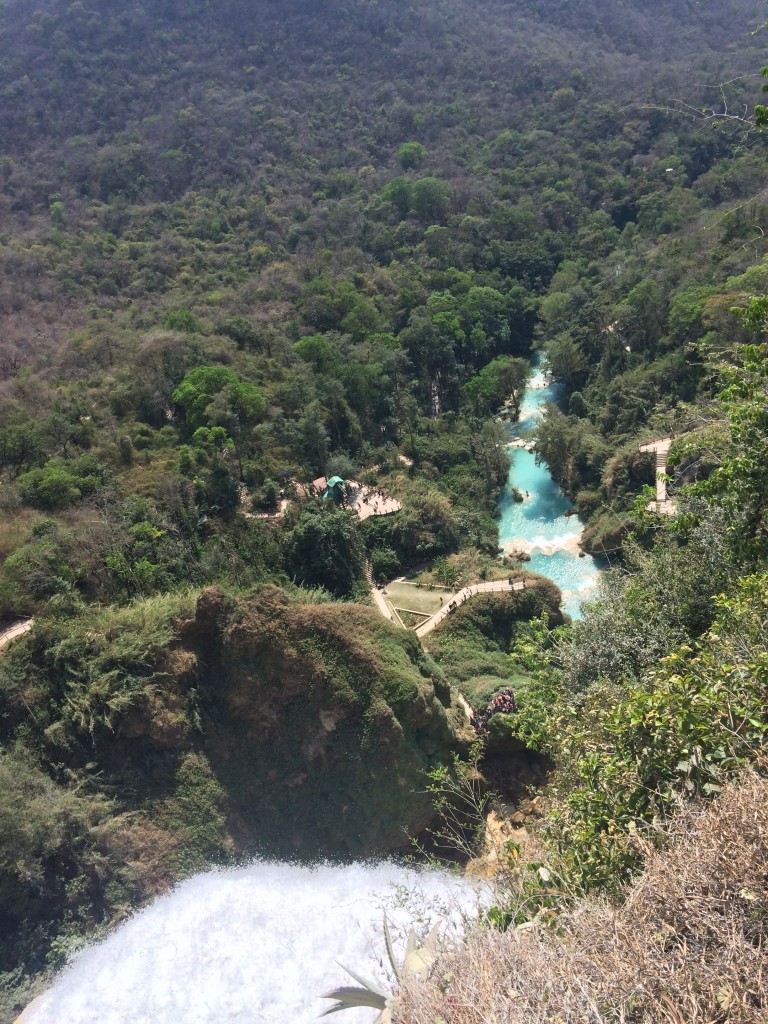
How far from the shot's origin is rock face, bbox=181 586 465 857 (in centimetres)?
1605

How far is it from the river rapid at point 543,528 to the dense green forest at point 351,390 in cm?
110

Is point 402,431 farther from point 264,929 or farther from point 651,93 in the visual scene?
point 651,93

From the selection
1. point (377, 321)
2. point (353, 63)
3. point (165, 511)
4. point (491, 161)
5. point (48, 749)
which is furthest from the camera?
point (353, 63)

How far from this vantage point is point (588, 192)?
54.1 metres

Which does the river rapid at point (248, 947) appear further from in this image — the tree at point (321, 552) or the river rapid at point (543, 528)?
the river rapid at point (543, 528)

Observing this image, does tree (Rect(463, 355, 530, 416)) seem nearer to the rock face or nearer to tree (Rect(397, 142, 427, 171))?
the rock face

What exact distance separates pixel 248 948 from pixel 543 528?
21.5m

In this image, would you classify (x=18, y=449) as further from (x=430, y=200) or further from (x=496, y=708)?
(x=430, y=200)

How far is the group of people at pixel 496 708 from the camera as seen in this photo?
697 inches

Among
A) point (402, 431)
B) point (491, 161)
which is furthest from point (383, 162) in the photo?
point (402, 431)

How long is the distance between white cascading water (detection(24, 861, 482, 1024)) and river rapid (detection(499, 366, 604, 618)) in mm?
13682

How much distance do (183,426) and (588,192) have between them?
139 ft

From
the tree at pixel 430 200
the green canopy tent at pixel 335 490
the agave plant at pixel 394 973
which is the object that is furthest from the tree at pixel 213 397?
the tree at pixel 430 200

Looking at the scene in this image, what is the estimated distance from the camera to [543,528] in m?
31.0
